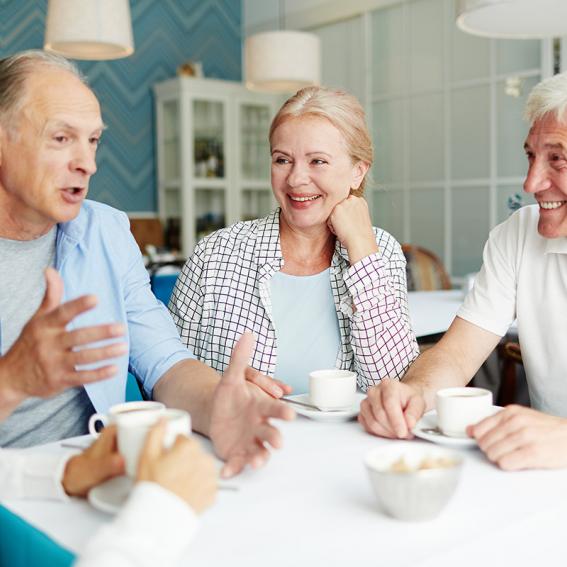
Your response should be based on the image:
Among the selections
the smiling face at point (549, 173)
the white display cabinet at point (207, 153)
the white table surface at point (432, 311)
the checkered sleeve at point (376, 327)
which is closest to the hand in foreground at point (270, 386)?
the checkered sleeve at point (376, 327)

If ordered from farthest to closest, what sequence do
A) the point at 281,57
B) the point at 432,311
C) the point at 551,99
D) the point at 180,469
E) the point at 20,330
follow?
the point at 281,57 < the point at 432,311 < the point at 551,99 < the point at 20,330 < the point at 180,469

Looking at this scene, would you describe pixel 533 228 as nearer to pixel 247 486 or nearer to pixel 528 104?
pixel 528 104

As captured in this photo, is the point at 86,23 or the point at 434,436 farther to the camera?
the point at 86,23

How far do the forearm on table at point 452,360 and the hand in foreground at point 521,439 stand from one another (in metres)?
0.28

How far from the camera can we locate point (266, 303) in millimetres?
1779

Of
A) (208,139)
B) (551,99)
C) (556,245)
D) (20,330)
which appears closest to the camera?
(20,330)

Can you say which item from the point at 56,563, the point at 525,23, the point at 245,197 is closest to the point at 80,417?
the point at 56,563

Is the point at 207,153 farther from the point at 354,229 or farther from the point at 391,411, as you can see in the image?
the point at 391,411

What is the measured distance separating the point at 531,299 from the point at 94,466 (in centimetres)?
108

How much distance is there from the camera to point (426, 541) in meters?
0.79

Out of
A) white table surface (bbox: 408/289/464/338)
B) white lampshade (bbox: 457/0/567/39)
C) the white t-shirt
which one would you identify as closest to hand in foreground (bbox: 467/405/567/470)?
the white t-shirt

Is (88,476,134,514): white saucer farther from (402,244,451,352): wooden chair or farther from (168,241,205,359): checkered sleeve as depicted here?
(402,244,451,352): wooden chair

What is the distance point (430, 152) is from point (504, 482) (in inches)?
180

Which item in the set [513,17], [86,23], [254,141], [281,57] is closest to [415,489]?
[513,17]
